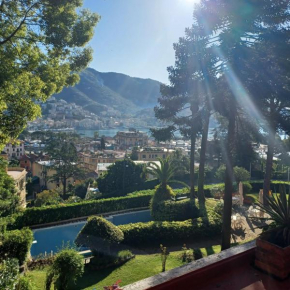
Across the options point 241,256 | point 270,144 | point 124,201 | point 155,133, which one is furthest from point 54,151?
point 241,256

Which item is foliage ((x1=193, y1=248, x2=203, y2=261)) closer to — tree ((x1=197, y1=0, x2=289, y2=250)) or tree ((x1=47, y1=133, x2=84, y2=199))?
tree ((x1=197, y1=0, x2=289, y2=250))

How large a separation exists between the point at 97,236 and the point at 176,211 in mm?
5715

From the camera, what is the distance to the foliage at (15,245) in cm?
909

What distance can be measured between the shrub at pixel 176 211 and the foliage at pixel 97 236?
472 centimetres

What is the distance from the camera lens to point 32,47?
663 cm

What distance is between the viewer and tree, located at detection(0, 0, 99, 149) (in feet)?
→ 19.2

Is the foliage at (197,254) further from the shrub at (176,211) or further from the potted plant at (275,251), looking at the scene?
the potted plant at (275,251)

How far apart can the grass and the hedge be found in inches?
64.5

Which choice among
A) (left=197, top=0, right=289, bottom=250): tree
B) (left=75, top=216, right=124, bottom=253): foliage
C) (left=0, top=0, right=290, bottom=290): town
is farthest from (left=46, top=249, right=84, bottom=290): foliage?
(left=197, top=0, right=289, bottom=250): tree

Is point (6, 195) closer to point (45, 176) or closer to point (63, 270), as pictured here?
point (63, 270)

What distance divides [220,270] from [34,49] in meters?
6.61

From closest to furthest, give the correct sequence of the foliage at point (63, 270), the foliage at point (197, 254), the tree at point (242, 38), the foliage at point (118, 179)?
the foliage at point (63, 270) → the tree at point (242, 38) → the foliage at point (197, 254) → the foliage at point (118, 179)

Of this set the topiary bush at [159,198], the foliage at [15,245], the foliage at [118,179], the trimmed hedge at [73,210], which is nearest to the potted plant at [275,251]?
the foliage at [15,245]

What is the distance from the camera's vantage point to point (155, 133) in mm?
A: 16156
